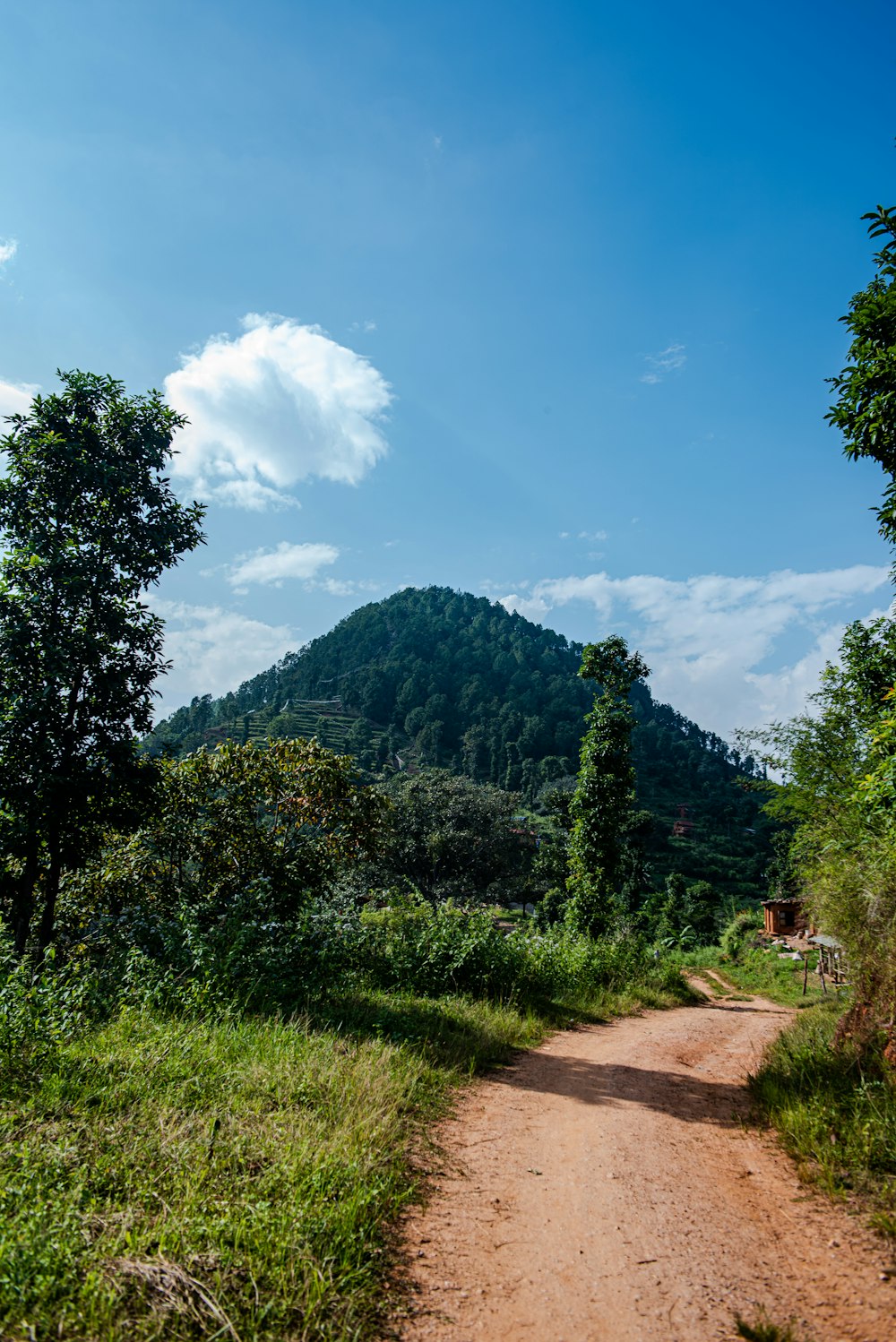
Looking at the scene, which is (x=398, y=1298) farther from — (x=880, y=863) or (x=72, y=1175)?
(x=880, y=863)

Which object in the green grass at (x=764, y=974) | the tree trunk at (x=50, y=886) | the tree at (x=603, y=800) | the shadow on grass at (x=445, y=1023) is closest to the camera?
the shadow on grass at (x=445, y=1023)

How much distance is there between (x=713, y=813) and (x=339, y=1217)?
94.6m

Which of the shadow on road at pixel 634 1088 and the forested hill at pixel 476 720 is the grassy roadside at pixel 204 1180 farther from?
the forested hill at pixel 476 720

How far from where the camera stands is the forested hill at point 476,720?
77.9 metres

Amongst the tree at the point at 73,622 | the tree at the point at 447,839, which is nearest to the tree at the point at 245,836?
the tree at the point at 73,622

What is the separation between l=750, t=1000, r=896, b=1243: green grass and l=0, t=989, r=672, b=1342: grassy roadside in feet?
9.60

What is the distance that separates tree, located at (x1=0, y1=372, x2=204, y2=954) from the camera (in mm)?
8703

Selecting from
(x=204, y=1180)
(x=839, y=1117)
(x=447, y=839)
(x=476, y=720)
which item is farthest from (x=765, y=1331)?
(x=476, y=720)

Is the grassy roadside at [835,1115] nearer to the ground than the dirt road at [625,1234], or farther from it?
farther from it

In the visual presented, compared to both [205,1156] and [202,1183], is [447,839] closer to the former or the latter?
[205,1156]

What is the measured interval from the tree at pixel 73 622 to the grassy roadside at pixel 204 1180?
3.81 metres

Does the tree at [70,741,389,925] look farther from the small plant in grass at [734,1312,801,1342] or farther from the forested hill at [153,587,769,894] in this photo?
the forested hill at [153,587,769,894]

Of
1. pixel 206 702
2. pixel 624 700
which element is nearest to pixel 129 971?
pixel 624 700

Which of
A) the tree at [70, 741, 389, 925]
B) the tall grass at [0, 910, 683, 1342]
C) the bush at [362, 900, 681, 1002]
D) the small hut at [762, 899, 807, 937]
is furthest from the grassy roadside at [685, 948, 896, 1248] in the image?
the small hut at [762, 899, 807, 937]
